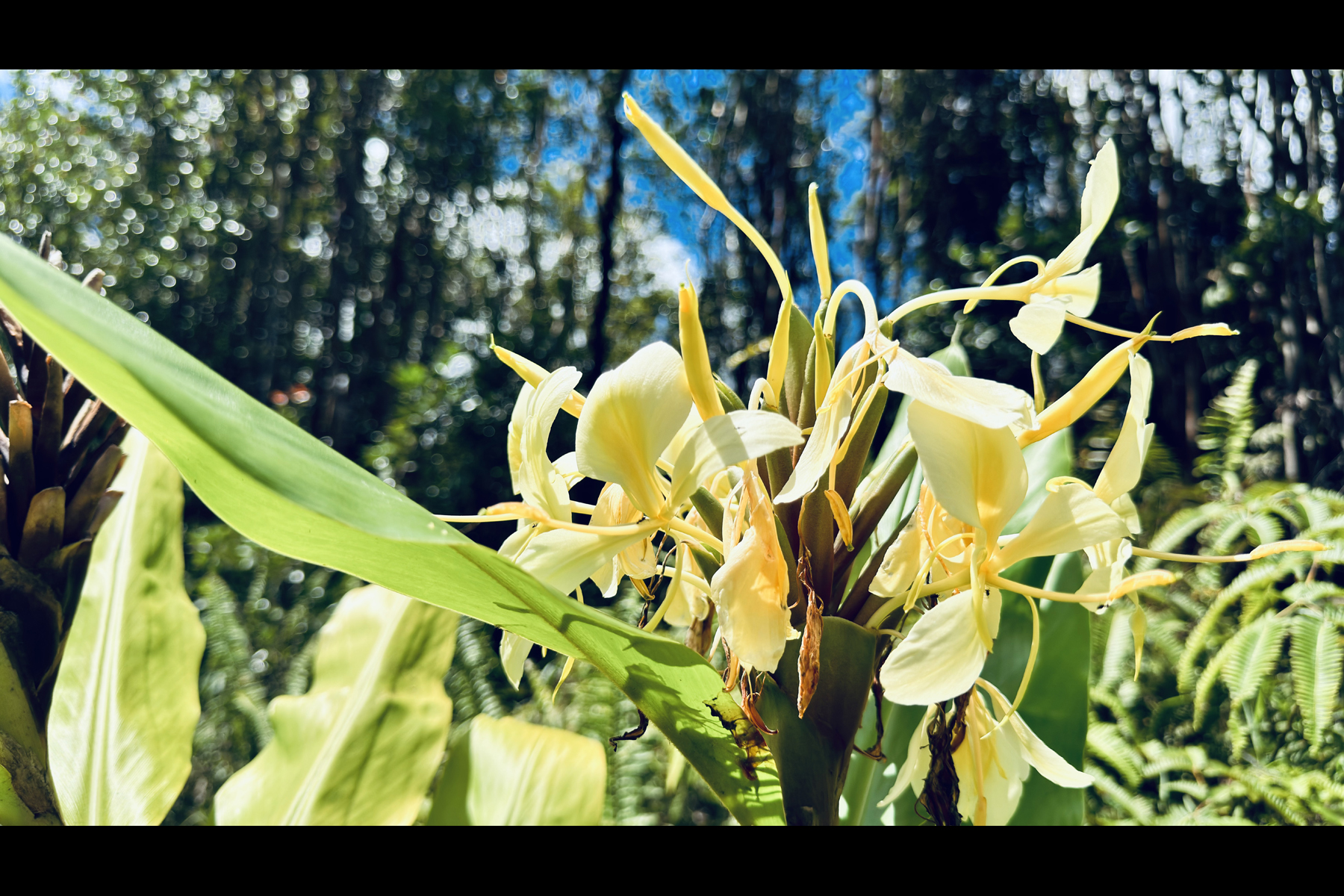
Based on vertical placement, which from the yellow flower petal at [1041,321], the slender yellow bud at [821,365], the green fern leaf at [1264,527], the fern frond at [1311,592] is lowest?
the fern frond at [1311,592]

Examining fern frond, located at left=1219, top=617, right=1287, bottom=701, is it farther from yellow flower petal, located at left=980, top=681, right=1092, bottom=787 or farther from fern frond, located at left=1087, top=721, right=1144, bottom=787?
yellow flower petal, located at left=980, top=681, right=1092, bottom=787

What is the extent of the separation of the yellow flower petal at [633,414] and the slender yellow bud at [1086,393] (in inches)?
3.8

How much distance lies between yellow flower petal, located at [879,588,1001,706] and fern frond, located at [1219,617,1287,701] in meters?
1.12

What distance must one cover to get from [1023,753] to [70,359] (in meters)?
0.24

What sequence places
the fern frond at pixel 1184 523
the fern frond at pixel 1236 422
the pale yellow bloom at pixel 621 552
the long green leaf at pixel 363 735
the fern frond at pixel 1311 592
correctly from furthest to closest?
the fern frond at pixel 1236 422, the fern frond at pixel 1184 523, the fern frond at pixel 1311 592, the long green leaf at pixel 363 735, the pale yellow bloom at pixel 621 552

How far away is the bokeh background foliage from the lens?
4.11ft

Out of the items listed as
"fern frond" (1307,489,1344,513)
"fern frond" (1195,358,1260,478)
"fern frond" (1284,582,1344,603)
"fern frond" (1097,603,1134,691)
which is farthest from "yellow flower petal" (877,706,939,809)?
"fern frond" (1195,358,1260,478)

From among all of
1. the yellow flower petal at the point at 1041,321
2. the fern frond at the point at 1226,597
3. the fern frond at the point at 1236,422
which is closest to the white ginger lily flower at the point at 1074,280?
the yellow flower petal at the point at 1041,321

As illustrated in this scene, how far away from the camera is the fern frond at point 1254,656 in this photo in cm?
101

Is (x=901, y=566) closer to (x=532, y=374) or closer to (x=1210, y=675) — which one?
(x=532, y=374)

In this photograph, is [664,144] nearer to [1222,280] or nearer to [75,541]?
[75,541]

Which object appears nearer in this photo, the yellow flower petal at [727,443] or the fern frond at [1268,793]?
the yellow flower petal at [727,443]

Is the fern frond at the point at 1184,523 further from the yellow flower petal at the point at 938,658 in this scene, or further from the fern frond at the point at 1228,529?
the yellow flower petal at the point at 938,658
